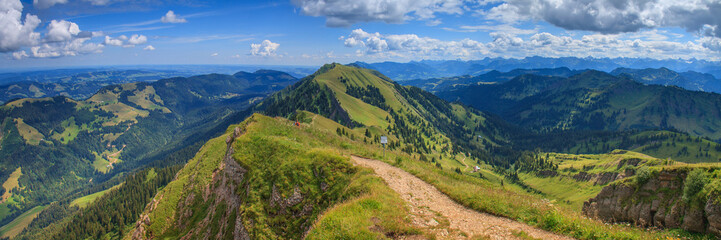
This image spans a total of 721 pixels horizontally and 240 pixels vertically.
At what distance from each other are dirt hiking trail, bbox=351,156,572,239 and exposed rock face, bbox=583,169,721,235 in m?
8.12

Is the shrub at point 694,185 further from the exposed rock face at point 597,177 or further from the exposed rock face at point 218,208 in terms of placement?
the exposed rock face at point 597,177

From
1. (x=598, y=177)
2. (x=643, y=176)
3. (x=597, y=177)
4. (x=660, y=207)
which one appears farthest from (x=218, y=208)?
(x=597, y=177)

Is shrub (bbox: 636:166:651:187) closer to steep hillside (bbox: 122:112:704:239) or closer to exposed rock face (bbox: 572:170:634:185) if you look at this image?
steep hillside (bbox: 122:112:704:239)

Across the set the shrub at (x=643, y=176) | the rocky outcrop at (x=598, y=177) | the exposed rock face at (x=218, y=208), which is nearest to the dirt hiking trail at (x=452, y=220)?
the exposed rock face at (x=218, y=208)

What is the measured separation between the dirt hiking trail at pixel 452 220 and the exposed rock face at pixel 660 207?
8.12 meters

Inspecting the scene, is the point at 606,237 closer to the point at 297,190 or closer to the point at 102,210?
the point at 297,190

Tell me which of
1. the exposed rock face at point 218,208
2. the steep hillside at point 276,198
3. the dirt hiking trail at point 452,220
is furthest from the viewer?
the exposed rock face at point 218,208


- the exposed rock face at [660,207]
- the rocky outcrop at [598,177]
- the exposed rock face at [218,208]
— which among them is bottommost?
the rocky outcrop at [598,177]

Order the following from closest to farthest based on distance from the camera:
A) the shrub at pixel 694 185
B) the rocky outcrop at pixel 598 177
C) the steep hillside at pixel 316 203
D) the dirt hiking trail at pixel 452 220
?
1. the dirt hiking trail at pixel 452 220
2. the steep hillside at pixel 316 203
3. the shrub at pixel 694 185
4. the rocky outcrop at pixel 598 177

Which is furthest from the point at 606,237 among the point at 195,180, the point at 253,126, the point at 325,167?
the point at 195,180

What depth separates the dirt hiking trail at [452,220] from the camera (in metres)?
18.8

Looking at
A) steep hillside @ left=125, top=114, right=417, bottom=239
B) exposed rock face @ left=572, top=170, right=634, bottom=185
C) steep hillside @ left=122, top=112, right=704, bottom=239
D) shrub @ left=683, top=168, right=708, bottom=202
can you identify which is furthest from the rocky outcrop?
steep hillside @ left=125, top=114, right=417, bottom=239

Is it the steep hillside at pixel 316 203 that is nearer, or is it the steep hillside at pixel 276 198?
the steep hillside at pixel 316 203

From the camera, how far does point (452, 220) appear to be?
71.1 feet
